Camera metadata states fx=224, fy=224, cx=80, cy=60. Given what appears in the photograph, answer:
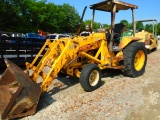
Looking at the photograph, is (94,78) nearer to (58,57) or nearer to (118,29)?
(58,57)

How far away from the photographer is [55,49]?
616cm

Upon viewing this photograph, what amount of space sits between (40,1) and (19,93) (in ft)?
138

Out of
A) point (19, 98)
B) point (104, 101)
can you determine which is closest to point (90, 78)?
point (104, 101)

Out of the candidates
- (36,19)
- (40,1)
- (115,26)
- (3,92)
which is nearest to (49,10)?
(40,1)

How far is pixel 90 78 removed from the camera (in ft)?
19.8

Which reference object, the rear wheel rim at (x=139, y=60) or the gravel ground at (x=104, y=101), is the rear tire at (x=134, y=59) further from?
the gravel ground at (x=104, y=101)

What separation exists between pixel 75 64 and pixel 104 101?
1674 millimetres

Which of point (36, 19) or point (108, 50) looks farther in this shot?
point (36, 19)

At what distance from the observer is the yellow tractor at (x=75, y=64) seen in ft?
14.5

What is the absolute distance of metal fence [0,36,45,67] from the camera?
314 inches

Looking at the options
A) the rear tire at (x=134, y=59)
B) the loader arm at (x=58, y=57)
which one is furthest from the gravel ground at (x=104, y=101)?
the loader arm at (x=58, y=57)

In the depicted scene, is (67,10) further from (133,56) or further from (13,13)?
(133,56)

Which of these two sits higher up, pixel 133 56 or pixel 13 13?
pixel 13 13

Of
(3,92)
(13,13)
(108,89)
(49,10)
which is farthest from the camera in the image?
(49,10)
